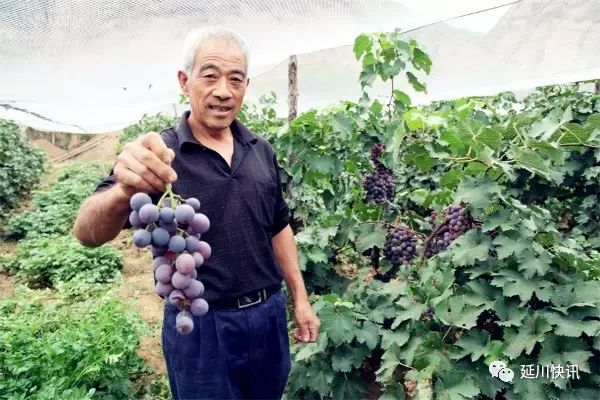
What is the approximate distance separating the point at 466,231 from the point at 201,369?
4.12 ft

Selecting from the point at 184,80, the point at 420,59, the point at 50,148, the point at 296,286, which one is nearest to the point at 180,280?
the point at 184,80

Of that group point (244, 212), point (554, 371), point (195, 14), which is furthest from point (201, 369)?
point (195, 14)

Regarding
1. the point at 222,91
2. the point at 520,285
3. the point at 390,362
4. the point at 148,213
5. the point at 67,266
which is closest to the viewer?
the point at 148,213

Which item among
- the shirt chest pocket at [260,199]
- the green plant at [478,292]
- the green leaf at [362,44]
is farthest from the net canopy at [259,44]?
the shirt chest pocket at [260,199]

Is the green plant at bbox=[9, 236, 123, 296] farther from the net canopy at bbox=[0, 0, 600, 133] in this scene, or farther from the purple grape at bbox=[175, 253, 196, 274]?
the purple grape at bbox=[175, 253, 196, 274]

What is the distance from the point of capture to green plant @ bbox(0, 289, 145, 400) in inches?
105

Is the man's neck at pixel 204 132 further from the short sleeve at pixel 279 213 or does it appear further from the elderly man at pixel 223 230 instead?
the short sleeve at pixel 279 213

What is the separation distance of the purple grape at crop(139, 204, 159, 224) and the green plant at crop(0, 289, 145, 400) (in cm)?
197

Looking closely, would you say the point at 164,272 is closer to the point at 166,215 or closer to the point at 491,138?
the point at 166,215

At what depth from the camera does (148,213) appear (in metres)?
1.03

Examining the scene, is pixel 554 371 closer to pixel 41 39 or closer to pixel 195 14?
pixel 195 14

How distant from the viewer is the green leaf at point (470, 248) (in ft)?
6.37

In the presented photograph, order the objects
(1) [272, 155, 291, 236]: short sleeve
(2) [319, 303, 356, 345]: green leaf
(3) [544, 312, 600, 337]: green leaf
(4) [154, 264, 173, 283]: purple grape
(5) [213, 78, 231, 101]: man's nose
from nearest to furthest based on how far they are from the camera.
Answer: (4) [154, 264, 173, 283]: purple grape
(5) [213, 78, 231, 101]: man's nose
(3) [544, 312, 600, 337]: green leaf
(1) [272, 155, 291, 236]: short sleeve
(2) [319, 303, 356, 345]: green leaf

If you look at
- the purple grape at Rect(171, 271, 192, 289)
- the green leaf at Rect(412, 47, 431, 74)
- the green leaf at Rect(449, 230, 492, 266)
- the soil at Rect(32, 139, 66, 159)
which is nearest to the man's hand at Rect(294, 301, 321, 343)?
the green leaf at Rect(449, 230, 492, 266)
